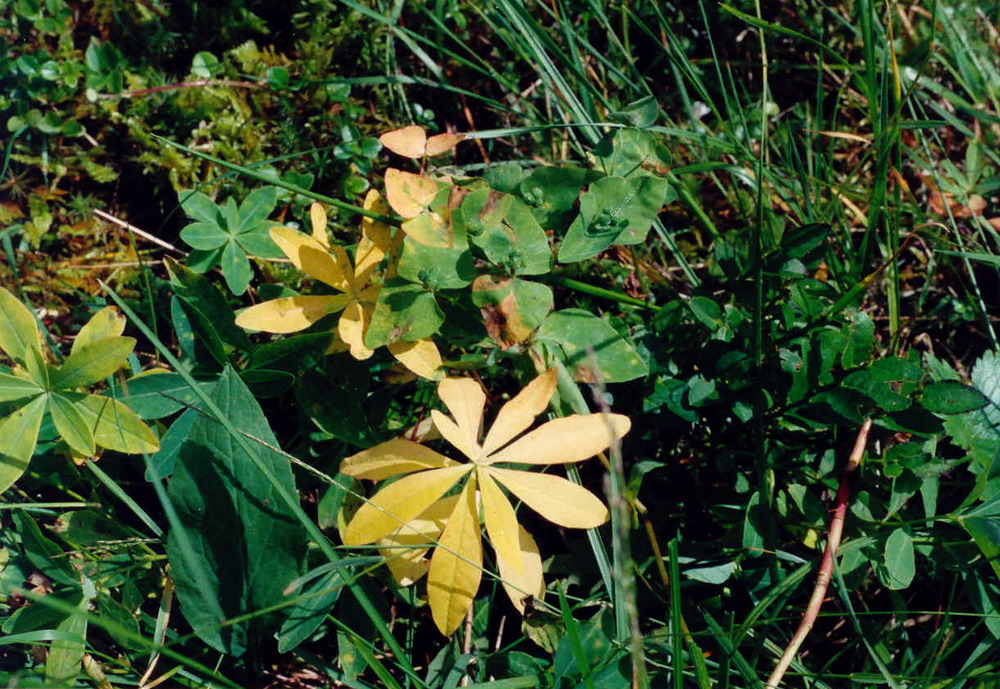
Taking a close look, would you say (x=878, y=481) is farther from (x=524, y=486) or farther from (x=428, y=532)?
(x=428, y=532)

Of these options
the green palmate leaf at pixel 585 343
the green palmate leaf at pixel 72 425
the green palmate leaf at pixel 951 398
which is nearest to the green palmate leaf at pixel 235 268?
the green palmate leaf at pixel 72 425

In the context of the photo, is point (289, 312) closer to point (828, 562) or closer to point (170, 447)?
point (170, 447)

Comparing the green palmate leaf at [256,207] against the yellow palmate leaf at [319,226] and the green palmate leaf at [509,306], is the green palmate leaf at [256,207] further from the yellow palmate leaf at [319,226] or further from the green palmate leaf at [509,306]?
the green palmate leaf at [509,306]

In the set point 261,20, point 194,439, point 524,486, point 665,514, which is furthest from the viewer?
point 261,20

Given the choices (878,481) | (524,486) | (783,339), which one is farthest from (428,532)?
(878,481)

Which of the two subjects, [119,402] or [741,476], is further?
[741,476]
